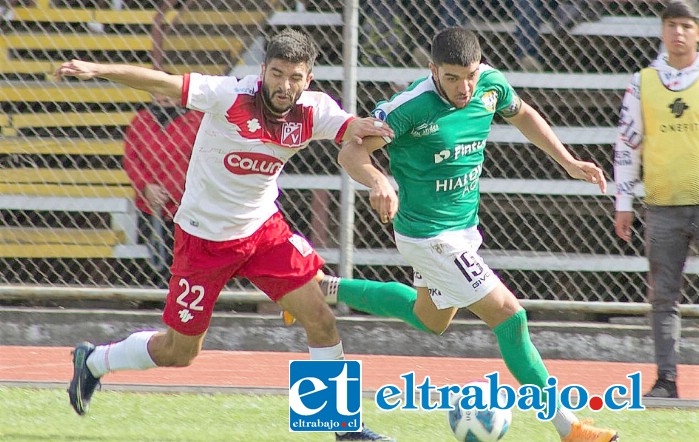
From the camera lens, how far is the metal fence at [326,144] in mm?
8867

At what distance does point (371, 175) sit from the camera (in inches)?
208

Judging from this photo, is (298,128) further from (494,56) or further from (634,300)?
(634,300)

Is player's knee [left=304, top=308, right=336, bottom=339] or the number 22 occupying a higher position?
player's knee [left=304, top=308, right=336, bottom=339]

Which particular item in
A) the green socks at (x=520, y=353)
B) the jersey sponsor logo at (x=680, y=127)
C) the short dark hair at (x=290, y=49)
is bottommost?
the green socks at (x=520, y=353)

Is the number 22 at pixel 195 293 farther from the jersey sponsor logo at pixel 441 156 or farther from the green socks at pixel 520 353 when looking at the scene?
the green socks at pixel 520 353

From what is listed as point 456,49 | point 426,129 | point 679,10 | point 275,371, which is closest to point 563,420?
point 426,129

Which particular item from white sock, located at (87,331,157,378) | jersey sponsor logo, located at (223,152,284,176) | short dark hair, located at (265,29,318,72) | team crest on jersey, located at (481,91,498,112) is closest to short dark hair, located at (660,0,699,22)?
team crest on jersey, located at (481,91,498,112)

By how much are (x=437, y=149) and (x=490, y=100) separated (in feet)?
1.31

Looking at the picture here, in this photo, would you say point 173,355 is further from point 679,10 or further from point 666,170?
point 679,10

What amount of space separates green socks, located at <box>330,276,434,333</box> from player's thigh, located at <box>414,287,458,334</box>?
0.15 ft

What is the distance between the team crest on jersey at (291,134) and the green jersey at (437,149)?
0.38 metres

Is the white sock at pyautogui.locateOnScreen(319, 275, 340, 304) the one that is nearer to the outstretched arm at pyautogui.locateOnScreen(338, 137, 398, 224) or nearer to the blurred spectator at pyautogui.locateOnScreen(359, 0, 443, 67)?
the outstretched arm at pyautogui.locateOnScreen(338, 137, 398, 224)

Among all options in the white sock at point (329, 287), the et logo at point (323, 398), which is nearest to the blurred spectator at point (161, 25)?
the white sock at point (329, 287)

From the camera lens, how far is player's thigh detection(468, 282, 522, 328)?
5.73m
